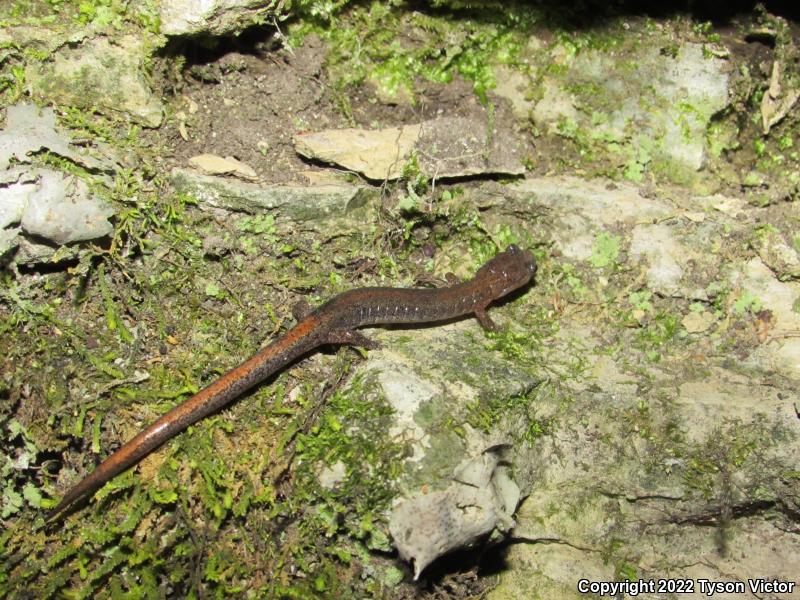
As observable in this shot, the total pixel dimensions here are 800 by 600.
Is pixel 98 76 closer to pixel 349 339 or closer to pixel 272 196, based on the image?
pixel 272 196

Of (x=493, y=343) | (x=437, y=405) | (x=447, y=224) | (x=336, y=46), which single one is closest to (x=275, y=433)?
(x=437, y=405)

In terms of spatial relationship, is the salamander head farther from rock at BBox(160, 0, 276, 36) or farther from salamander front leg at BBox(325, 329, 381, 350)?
rock at BBox(160, 0, 276, 36)

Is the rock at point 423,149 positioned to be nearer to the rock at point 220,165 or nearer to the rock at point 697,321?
the rock at point 220,165

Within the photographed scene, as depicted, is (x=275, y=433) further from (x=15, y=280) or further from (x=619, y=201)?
(x=619, y=201)

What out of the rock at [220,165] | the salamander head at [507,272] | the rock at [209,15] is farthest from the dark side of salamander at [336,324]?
the rock at [209,15]

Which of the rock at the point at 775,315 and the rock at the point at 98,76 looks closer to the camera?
the rock at the point at 98,76

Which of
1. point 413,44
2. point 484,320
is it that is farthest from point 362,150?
point 484,320

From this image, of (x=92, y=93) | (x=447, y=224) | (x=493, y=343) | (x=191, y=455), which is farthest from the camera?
(x=447, y=224)
